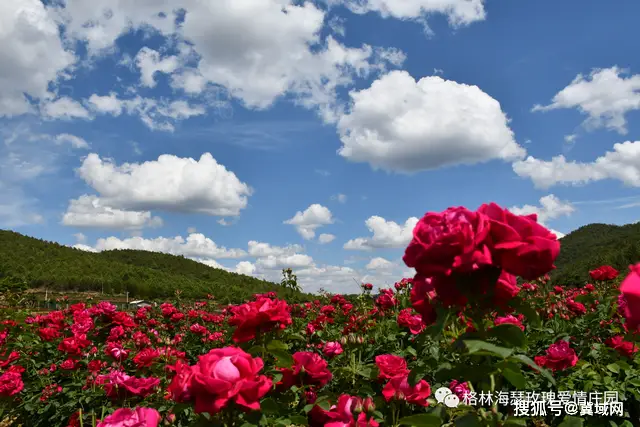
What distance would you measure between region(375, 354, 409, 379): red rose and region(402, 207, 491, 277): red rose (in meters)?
1.03

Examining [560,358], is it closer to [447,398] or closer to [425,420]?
[447,398]

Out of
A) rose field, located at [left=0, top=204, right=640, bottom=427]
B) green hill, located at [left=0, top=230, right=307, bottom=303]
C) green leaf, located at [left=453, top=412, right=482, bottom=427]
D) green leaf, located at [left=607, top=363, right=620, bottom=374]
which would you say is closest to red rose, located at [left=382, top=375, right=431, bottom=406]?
rose field, located at [left=0, top=204, right=640, bottom=427]

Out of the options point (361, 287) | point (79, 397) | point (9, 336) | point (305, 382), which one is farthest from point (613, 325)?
point (9, 336)

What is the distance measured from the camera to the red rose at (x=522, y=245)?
1.15 meters

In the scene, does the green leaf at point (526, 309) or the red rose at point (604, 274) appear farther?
the red rose at point (604, 274)

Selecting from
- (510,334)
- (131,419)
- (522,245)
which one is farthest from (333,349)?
(522,245)

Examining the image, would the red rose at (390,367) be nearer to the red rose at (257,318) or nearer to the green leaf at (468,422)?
the red rose at (257,318)

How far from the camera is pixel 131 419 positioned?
1.54m

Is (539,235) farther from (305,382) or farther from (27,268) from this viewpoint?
(27,268)

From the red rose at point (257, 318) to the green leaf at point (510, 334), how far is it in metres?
0.94

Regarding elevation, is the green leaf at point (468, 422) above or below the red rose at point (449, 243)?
below

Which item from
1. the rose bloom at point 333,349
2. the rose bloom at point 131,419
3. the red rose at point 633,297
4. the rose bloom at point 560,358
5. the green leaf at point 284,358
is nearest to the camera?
the red rose at point 633,297

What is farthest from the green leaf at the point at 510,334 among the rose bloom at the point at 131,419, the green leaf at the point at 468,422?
the rose bloom at the point at 131,419

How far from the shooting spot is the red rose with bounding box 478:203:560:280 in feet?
3.78
